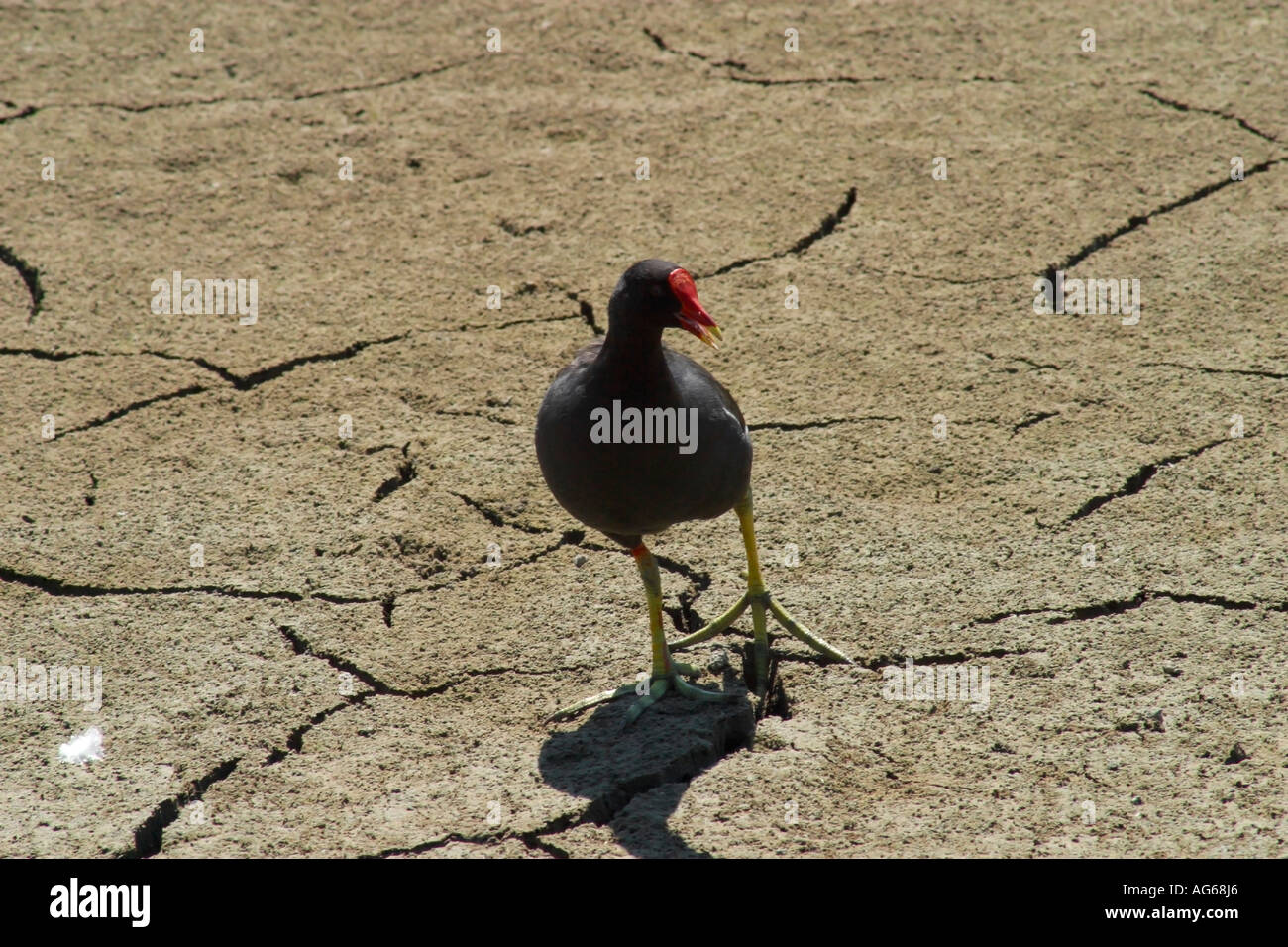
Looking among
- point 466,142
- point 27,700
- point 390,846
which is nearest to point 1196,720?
point 390,846

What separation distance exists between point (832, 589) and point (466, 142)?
3.19 meters

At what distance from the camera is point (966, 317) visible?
15.7 feet

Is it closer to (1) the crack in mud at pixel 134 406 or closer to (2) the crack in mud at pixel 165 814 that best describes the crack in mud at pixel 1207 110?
(1) the crack in mud at pixel 134 406

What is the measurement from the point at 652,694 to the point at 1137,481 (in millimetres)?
1674

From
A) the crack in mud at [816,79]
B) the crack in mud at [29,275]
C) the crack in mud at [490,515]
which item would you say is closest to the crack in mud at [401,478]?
the crack in mud at [490,515]

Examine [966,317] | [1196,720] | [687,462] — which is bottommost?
[1196,720]

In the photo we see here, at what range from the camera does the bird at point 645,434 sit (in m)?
3.00

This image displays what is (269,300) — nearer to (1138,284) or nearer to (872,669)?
(872,669)

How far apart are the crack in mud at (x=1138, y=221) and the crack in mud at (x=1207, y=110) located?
0.69 feet

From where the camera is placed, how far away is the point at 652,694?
3311 millimetres

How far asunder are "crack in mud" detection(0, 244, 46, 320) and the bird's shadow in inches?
120

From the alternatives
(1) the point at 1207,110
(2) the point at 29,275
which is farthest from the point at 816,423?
(2) the point at 29,275

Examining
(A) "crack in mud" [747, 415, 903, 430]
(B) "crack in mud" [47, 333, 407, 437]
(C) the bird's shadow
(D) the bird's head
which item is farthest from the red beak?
(B) "crack in mud" [47, 333, 407, 437]

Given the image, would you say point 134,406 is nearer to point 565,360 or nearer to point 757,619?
point 565,360
